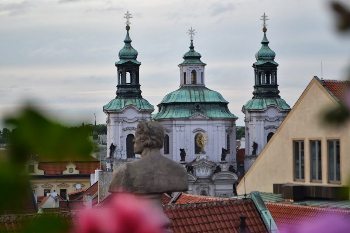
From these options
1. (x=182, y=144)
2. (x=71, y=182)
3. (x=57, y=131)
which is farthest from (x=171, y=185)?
(x=71, y=182)

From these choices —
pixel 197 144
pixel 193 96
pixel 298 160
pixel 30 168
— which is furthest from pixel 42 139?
pixel 193 96

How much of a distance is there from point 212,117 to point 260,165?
38735mm

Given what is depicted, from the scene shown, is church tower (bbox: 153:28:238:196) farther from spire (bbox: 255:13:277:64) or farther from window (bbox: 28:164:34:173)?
window (bbox: 28:164:34:173)

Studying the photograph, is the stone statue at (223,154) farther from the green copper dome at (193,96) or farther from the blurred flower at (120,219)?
the blurred flower at (120,219)

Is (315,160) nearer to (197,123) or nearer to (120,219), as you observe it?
(120,219)

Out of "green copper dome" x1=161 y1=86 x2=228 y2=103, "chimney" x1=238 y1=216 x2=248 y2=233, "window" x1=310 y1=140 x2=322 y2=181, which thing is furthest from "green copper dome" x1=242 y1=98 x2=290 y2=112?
"chimney" x1=238 y1=216 x2=248 y2=233

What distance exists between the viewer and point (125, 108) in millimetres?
59812

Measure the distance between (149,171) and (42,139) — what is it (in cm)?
412

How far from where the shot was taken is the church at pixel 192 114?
194 feet

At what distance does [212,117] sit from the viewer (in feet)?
197

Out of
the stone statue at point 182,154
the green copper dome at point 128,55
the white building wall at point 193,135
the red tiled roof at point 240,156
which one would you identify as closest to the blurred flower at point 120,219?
the stone statue at point 182,154

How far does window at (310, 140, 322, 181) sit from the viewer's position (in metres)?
18.8

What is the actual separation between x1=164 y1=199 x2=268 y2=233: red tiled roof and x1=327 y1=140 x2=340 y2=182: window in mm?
6158

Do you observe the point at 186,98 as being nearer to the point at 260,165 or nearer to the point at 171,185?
the point at 260,165
